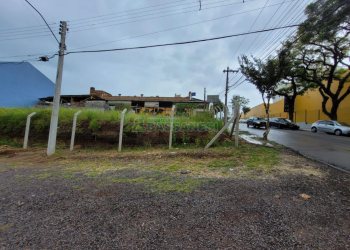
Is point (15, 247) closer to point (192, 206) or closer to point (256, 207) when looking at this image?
point (192, 206)

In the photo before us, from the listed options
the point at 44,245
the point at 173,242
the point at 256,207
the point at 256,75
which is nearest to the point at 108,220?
the point at 44,245

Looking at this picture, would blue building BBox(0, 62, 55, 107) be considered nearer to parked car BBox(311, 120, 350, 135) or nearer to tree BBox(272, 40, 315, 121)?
tree BBox(272, 40, 315, 121)

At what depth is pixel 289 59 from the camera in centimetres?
2842

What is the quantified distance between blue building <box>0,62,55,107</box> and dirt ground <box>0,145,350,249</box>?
22393 millimetres

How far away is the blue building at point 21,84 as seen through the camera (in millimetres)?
25641

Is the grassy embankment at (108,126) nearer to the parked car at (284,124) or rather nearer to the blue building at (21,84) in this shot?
the blue building at (21,84)

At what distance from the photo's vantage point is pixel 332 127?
83.0ft

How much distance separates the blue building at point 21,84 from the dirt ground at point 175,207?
22393 millimetres

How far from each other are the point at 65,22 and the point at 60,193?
783 centimetres

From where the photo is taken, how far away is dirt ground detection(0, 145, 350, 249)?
10.5 feet

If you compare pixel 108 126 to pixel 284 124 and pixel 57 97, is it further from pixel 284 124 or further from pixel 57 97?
pixel 284 124

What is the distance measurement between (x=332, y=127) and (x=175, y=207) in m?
26.0

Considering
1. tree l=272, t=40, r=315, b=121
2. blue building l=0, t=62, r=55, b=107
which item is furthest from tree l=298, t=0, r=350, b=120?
blue building l=0, t=62, r=55, b=107

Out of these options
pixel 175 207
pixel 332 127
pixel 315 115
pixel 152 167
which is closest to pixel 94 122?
pixel 152 167
